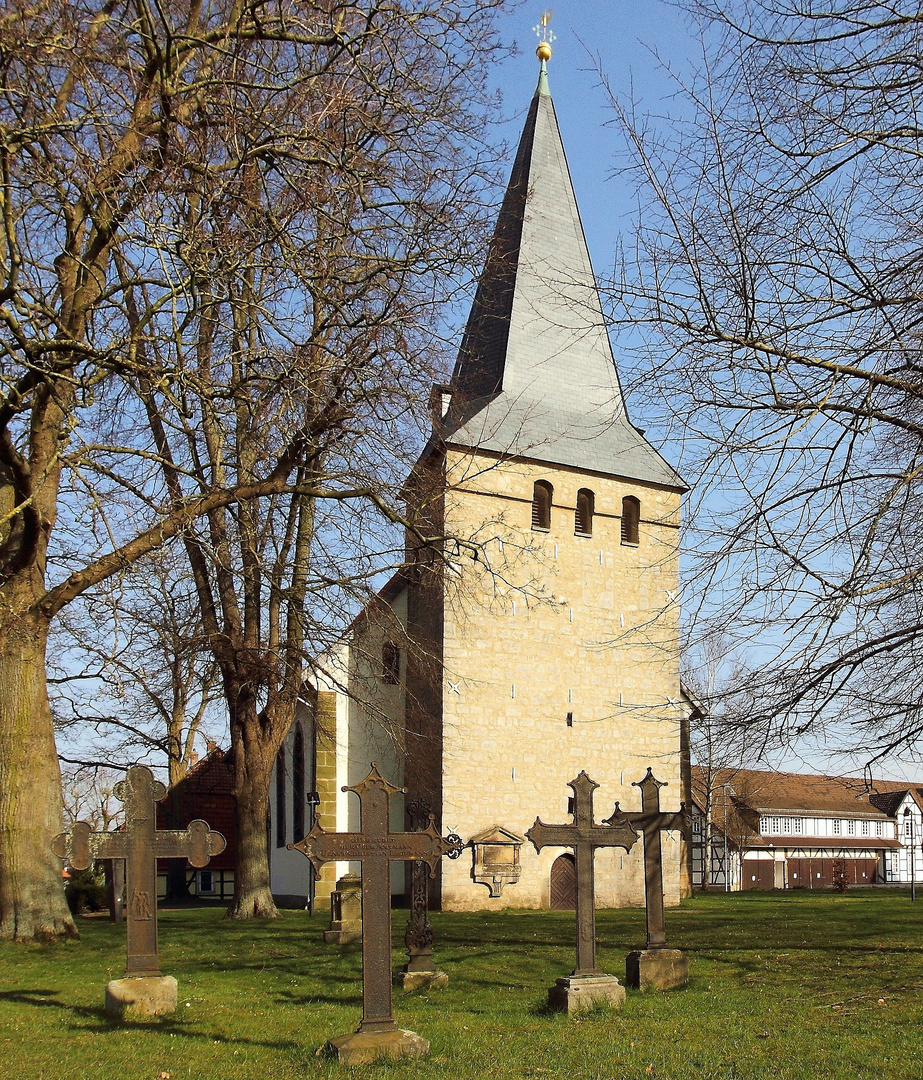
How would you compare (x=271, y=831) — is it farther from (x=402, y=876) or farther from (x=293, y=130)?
(x=293, y=130)

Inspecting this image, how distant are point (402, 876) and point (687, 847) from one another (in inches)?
294

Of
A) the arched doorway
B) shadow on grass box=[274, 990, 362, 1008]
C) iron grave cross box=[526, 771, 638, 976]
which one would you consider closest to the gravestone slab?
iron grave cross box=[526, 771, 638, 976]

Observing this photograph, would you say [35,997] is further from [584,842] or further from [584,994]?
[584,842]

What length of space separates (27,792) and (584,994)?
695cm

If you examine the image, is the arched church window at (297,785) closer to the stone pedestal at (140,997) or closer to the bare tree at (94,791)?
the bare tree at (94,791)

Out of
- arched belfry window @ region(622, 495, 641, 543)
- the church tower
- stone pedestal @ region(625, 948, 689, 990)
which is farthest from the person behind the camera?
arched belfry window @ region(622, 495, 641, 543)

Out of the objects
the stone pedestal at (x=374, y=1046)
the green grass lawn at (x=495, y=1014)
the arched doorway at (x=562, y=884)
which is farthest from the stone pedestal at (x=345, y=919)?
the arched doorway at (x=562, y=884)

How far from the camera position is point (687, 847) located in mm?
28234

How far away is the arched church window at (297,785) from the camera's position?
1174 inches

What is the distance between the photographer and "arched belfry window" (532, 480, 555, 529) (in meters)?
26.4

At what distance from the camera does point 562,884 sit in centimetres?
2516

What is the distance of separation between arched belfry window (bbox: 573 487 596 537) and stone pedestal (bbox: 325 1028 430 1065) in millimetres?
20657

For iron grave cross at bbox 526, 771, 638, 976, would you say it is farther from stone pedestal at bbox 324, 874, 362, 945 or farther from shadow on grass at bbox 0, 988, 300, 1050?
stone pedestal at bbox 324, 874, 362, 945

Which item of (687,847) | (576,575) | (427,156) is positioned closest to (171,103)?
(427,156)
